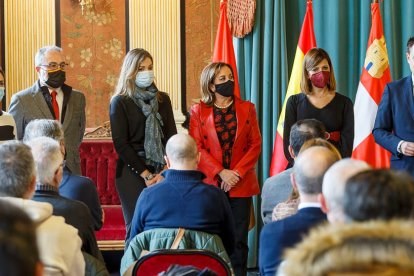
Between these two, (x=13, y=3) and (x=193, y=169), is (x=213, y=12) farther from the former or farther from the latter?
(x=193, y=169)

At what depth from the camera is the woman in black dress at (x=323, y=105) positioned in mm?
4715

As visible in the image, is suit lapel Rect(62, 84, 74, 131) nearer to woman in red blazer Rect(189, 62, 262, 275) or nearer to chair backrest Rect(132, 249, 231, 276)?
woman in red blazer Rect(189, 62, 262, 275)

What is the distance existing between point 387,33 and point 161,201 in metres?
3.10

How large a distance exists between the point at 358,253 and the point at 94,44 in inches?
236

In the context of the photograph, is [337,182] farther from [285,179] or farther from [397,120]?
[397,120]

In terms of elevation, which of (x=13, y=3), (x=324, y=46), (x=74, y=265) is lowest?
(x=74, y=265)

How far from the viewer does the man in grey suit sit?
4.85 metres

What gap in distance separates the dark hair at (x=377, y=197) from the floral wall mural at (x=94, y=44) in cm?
531

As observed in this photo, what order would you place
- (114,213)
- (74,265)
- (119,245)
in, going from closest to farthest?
1. (74,265)
2. (119,245)
3. (114,213)

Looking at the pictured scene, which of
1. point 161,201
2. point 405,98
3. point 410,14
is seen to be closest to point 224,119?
point 405,98

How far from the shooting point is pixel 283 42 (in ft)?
19.8

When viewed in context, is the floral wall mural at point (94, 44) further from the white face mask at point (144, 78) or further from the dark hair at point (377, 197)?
the dark hair at point (377, 197)

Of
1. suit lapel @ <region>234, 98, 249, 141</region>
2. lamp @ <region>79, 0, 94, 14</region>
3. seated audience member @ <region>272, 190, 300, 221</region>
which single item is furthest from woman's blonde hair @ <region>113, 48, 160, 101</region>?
lamp @ <region>79, 0, 94, 14</region>

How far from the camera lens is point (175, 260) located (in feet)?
9.43
